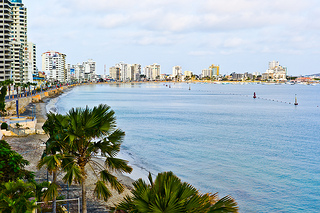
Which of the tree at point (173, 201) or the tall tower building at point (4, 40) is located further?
the tall tower building at point (4, 40)

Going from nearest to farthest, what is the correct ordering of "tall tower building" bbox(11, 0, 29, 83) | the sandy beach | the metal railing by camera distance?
the sandy beach, the metal railing, "tall tower building" bbox(11, 0, 29, 83)

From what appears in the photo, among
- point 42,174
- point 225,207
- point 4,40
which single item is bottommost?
point 42,174

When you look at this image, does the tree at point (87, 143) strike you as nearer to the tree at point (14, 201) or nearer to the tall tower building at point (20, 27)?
the tree at point (14, 201)

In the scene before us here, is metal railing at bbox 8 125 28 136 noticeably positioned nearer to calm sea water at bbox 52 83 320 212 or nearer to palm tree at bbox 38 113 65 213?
calm sea water at bbox 52 83 320 212

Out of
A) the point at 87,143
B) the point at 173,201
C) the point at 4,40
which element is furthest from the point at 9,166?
the point at 4,40

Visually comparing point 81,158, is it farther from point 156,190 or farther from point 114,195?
point 114,195

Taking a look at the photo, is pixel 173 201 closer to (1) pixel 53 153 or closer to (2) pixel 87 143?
(2) pixel 87 143

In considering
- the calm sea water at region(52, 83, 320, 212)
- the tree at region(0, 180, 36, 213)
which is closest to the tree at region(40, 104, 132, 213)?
the tree at region(0, 180, 36, 213)

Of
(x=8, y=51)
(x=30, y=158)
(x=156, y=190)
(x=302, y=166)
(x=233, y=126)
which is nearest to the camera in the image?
(x=156, y=190)

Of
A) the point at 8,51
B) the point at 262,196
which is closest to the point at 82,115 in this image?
the point at 262,196

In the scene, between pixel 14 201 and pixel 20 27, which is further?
pixel 20 27

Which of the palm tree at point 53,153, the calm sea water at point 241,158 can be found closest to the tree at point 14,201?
the palm tree at point 53,153

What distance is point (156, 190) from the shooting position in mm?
8344

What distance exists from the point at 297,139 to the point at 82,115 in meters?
47.9
